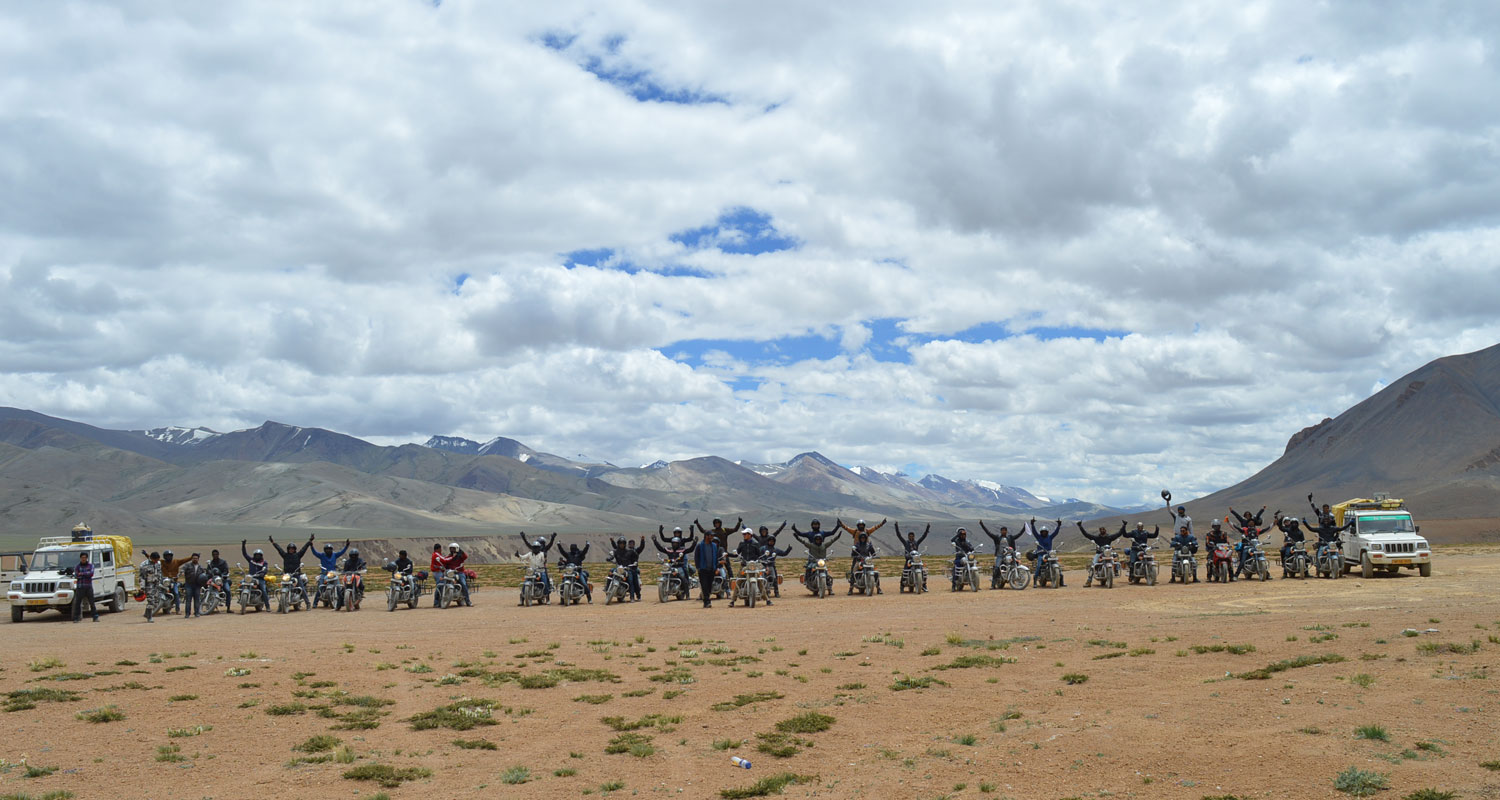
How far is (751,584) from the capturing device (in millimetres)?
29938

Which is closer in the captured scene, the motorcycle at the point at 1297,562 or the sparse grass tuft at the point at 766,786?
the sparse grass tuft at the point at 766,786

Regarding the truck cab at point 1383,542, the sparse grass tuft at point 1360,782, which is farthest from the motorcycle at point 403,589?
the truck cab at point 1383,542

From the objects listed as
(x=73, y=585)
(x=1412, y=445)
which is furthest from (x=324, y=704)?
(x=1412, y=445)

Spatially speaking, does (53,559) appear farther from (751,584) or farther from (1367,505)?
(1367,505)

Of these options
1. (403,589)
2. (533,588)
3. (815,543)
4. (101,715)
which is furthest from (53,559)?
(815,543)

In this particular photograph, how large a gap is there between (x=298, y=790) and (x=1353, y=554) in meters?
34.1

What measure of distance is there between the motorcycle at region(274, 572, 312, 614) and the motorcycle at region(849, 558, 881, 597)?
16588 millimetres

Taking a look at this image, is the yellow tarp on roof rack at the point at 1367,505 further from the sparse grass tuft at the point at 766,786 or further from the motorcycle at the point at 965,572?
the sparse grass tuft at the point at 766,786

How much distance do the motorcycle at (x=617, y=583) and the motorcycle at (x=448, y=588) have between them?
4510 mm

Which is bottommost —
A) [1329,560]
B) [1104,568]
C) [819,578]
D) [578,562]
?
[819,578]

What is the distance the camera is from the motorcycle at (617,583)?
32.9 m

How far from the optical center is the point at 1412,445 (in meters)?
164

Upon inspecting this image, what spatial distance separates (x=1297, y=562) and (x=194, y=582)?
3423 centimetres

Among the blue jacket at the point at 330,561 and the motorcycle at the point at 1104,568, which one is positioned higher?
the blue jacket at the point at 330,561
